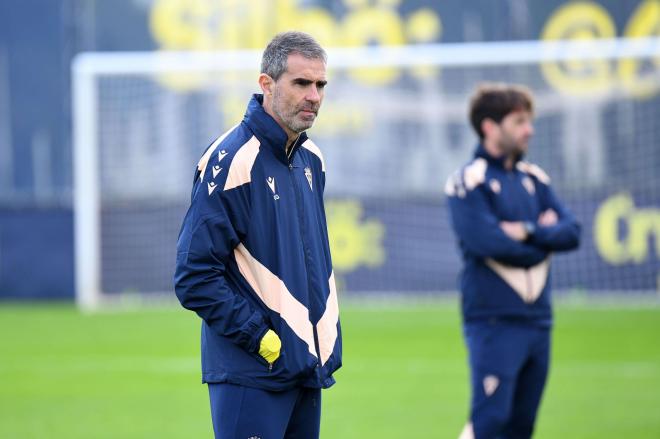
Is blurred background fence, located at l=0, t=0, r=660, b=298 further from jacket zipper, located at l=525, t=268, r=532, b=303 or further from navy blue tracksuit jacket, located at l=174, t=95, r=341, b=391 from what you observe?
navy blue tracksuit jacket, located at l=174, t=95, r=341, b=391

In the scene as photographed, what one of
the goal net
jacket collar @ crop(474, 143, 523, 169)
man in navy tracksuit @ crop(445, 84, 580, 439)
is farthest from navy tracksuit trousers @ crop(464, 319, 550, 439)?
the goal net

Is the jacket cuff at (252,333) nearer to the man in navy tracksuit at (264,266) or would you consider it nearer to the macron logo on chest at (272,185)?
the man in navy tracksuit at (264,266)

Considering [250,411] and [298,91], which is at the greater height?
[298,91]

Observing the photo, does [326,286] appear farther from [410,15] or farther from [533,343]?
[410,15]

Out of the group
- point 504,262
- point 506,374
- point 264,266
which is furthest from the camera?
point 504,262

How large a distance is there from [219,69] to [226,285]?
13.0 meters

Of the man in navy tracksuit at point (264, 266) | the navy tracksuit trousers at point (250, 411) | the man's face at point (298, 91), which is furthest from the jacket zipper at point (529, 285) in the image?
the man's face at point (298, 91)

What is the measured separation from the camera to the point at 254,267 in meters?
4.02

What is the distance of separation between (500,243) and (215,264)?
2.16m

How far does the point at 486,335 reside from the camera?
19.0 feet

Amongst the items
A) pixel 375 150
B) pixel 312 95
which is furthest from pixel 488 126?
pixel 375 150

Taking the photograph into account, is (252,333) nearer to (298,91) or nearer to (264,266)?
(264,266)

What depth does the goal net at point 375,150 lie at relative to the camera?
16484mm

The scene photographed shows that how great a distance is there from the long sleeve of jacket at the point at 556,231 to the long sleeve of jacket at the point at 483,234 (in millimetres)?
49
